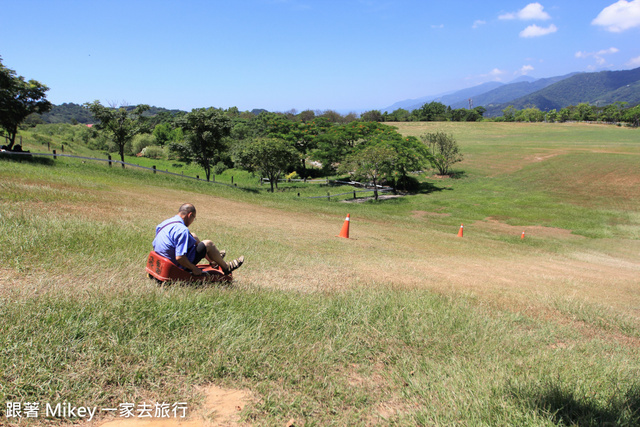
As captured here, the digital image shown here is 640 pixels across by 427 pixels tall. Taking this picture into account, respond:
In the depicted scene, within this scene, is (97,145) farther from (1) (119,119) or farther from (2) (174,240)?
(2) (174,240)

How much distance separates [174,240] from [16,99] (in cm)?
2874

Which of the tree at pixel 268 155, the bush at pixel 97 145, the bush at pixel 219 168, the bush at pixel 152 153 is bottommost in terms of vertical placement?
the bush at pixel 219 168

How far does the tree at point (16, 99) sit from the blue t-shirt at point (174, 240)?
26.4 m

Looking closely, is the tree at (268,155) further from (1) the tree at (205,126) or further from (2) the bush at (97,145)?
(2) the bush at (97,145)

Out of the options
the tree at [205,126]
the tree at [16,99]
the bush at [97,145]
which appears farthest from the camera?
the bush at [97,145]

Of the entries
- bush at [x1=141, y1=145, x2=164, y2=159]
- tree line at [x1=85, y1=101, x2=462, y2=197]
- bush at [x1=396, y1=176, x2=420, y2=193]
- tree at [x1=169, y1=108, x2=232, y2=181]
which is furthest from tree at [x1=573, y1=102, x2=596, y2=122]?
tree at [x1=169, y1=108, x2=232, y2=181]

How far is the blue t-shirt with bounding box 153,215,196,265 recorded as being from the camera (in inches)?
200

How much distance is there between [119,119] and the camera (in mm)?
32719

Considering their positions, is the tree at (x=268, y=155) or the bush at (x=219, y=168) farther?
the bush at (x=219, y=168)

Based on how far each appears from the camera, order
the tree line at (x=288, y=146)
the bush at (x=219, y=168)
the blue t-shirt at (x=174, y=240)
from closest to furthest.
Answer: the blue t-shirt at (x=174, y=240)
the tree line at (x=288, y=146)
the bush at (x=219, y=168)

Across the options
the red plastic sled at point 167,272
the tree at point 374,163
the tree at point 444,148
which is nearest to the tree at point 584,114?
the tree at point 444,148

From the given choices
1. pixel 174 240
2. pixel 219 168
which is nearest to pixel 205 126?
pixel 219 168

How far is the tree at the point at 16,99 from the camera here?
23.8 metres

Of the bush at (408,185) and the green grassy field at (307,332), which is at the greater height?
the green grassy field at (307,332)
